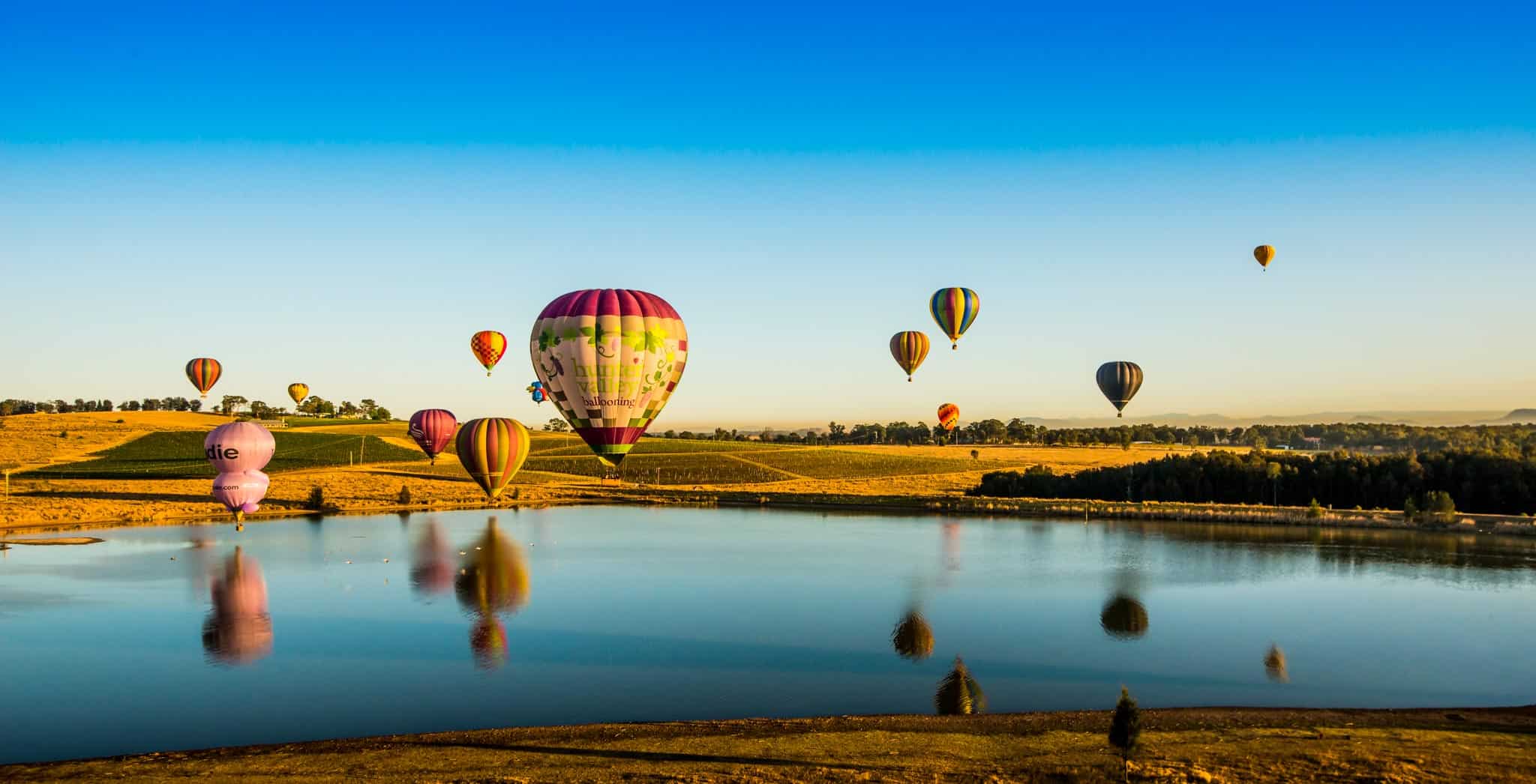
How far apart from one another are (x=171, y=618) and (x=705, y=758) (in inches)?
898

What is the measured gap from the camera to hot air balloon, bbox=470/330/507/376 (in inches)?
2808

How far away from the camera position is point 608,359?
121 ft

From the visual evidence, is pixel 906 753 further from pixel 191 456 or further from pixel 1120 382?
pixel 191 456

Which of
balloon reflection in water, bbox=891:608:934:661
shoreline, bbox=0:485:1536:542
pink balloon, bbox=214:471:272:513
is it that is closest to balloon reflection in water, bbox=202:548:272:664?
pink balloon, bbox=214:471:272:513

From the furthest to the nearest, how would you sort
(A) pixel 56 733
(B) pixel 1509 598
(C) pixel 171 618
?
(B) pixel 1509 598 → (C) pixel 171 618 → (A) pixel 56 733

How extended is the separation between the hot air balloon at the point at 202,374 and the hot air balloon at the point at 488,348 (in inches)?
1038

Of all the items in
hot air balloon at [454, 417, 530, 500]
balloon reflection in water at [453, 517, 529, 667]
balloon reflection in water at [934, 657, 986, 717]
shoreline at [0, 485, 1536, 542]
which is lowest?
balloon reflection in water at [934, 657, 986, 717]

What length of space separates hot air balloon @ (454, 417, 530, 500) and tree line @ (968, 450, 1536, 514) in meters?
39.8

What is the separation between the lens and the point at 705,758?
19.1 m

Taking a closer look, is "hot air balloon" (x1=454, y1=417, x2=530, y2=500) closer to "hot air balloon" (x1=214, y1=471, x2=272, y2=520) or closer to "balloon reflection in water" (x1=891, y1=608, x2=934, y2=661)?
"hot air balloon" (x1=214, y1=471, x2=272, y2=520)

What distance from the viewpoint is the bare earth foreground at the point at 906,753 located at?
1783cm

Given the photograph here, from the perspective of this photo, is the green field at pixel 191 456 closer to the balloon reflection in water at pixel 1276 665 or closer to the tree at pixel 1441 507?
the balloon reflection in water at pixel 1276 665

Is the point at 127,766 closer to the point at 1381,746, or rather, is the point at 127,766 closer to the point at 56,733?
the point at 56,733

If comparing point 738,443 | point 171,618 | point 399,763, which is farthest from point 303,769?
point 738,443
